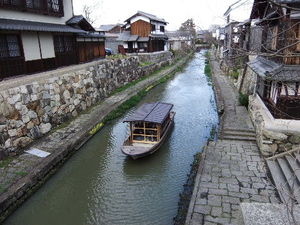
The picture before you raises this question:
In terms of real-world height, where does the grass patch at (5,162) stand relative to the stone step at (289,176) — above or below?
below

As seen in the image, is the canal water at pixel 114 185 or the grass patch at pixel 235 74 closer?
the canal water at pixel 114 185

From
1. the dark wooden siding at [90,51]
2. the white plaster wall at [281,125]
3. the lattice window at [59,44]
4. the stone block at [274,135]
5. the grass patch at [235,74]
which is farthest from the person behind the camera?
the grass patch at [235,74]

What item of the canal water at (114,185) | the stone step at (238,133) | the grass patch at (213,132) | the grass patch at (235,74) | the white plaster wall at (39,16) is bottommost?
the canal water at (114,185)

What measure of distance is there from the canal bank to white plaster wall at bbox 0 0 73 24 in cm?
732

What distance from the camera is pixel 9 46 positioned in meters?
14.9

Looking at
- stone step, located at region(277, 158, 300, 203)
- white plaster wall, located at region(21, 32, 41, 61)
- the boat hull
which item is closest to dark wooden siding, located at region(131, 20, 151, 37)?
white plaster wall, located at region(21, 32, 41, 61)

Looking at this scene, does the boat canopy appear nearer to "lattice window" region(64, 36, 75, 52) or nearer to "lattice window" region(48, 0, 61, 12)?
"lattice window" region(64, 36, 75, 52)

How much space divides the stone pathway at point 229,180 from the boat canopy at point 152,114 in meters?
3.04

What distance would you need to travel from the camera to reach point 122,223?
9133 millimetres

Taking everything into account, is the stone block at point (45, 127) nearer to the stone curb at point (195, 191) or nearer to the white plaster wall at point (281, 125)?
the stone curb at point (195, 191)

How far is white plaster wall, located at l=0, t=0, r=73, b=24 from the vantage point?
15172 mm

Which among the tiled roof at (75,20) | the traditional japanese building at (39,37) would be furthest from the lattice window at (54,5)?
the tiled roof at (75,20)

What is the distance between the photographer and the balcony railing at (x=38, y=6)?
596 inches

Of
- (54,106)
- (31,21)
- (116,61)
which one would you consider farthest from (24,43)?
(116,61)
